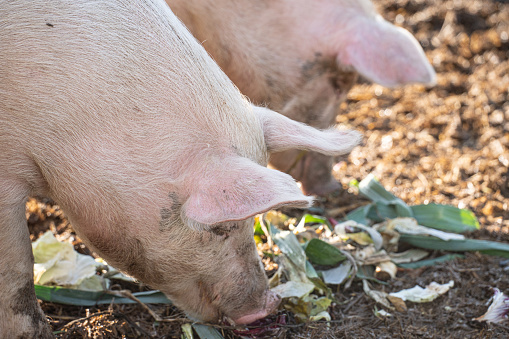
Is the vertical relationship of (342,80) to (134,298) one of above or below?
above

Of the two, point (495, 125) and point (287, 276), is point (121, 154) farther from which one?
point (495, 125)

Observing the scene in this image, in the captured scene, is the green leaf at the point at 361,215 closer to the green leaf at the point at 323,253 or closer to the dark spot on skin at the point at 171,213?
the green leaf at the point at 323,253

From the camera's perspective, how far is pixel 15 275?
7.30 ft

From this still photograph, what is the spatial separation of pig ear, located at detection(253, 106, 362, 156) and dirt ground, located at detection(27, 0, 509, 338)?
0.80m

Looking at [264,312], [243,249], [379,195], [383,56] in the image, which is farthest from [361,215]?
[243,249]

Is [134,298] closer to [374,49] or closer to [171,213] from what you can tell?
[171,213]

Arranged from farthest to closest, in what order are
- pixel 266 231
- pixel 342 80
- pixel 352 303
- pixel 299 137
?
pixel 342 80 → pixel 266 231 → pixel 352 303 → pixel 299 137

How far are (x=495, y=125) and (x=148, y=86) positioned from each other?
3539 mm

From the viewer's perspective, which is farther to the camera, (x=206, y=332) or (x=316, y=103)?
(x=316, y=103)

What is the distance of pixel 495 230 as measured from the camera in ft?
11.7

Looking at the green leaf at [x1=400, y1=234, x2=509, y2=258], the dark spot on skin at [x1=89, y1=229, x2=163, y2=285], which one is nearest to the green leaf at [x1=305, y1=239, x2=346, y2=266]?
the green leaf at [x1=400, y1=234, x2=509, y2=258]

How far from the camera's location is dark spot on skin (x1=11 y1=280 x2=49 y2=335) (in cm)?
225

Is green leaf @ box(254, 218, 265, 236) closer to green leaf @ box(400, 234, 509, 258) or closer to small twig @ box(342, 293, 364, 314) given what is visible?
small twig @ box(342, 293, 364, 314)

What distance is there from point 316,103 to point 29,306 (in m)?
1.93
